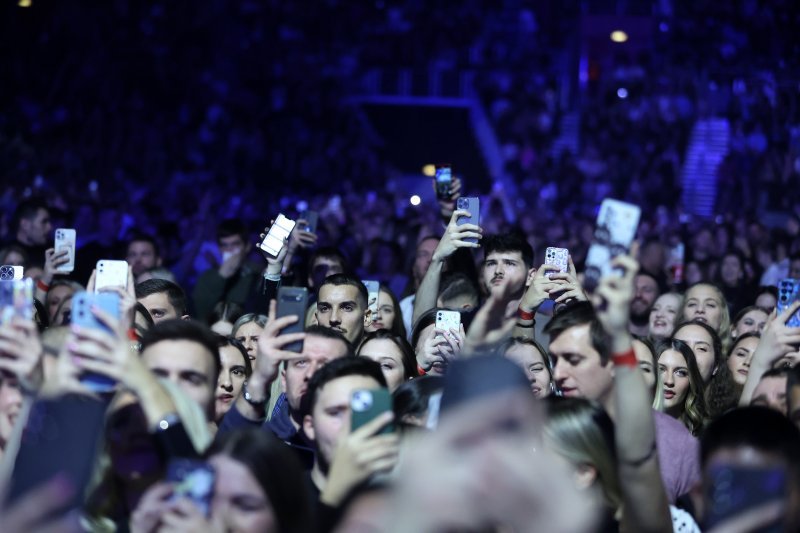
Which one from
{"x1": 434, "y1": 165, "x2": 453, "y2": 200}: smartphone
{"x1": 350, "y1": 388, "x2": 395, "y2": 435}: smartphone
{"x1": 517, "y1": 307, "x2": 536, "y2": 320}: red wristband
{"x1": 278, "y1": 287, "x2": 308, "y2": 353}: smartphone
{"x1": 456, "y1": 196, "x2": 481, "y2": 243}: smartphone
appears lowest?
{"x1": 350, "y1": 388, "x2": 395, "y2": 435}: smartphone

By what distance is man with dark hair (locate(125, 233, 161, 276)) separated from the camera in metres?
9.90

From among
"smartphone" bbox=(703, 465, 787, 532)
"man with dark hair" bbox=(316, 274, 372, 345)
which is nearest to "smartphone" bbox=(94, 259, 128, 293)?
"man with dark hair" bbox=(316, 274, 372, 345)

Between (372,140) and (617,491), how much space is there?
22734 millimetres

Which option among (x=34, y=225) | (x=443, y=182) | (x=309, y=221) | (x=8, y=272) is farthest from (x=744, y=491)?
(x=34, y=225)

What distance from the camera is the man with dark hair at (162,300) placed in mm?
7008

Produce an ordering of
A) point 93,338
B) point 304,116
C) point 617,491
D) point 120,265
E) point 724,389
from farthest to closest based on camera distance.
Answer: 1. point 304,116
2. point 724,389
3. point 120,265
4. point 617,491
5. point 93,338

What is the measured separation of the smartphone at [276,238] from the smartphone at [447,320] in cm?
123

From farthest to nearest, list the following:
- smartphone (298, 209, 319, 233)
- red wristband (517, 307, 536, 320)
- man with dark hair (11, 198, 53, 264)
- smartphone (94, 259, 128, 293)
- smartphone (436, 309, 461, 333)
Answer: man with dark hair (11, 198, 53, 264) < smartphone (298, 209, 319, 233) < red wristband (517, 307, 536, 320) < smartphone (436, 309, 461, 333) < smartphone (94, 259, 128, 293)

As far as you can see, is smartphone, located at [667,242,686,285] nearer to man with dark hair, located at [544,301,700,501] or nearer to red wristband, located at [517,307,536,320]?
red wristband, located at [517,307,536,320]

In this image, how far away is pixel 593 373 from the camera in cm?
502

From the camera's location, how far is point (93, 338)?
12.7ft

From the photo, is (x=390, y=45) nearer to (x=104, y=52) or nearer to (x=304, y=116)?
(x=304, y=116)

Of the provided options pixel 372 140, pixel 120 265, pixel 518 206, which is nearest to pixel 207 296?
pixel 120 265

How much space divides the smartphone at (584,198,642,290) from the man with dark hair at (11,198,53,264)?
632 cm
